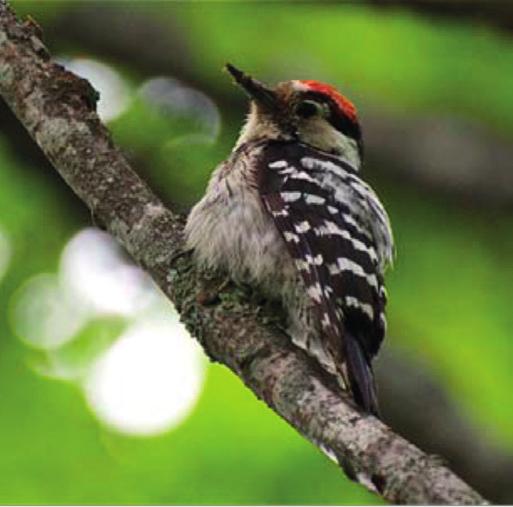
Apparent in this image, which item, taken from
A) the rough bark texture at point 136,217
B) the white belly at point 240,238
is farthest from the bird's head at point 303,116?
the rough bark texture at point 136,217

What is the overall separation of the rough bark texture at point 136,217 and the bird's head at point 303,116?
1062 millimetres

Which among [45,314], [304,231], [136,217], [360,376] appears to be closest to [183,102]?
[45,314]

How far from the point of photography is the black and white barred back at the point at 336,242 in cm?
429

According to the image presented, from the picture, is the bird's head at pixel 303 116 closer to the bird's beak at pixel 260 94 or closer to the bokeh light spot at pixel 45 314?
the bird's beak at pixel 260 94

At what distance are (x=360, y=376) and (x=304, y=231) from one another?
72 centimetres

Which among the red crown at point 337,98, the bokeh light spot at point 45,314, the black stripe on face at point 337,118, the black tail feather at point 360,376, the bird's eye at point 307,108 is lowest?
the black tail feather at point 360,376

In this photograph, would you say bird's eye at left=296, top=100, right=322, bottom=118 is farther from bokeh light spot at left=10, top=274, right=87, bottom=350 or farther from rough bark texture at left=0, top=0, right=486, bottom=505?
bokeh light spot at left=10, top=274, right=87, bottom=350

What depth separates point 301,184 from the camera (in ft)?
15.8

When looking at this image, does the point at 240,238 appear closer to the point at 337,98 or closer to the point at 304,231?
the point at 304,231

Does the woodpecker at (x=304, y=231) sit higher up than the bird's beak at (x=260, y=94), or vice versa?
the bird's beak at (x=260, y=94)

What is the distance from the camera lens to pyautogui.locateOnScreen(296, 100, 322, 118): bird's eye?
5391 mm

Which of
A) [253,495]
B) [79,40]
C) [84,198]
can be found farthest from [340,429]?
[79,40]

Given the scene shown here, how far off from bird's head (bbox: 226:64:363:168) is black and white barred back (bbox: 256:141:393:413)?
164 mm

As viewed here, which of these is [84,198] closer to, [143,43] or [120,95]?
[143,43]
